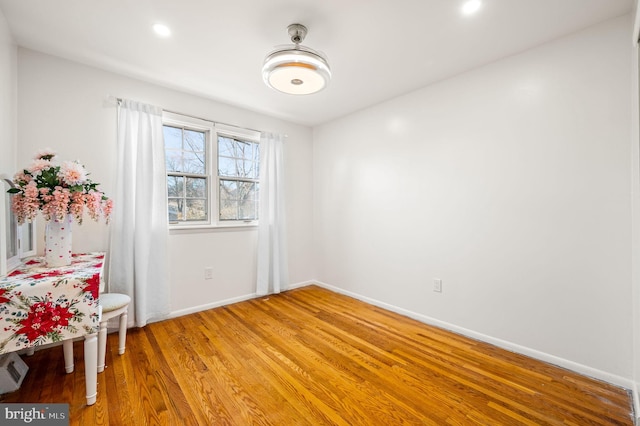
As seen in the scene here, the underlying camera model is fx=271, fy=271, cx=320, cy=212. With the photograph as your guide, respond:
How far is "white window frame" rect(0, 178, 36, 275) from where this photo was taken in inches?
61.0

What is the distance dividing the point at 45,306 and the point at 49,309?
0.08ft

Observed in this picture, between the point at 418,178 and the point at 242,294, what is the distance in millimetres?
2716

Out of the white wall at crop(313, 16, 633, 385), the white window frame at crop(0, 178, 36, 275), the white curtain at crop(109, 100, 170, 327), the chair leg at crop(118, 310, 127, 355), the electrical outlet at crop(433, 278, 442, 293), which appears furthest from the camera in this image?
the electrical outlet at crop(433, 278, 442, 293)

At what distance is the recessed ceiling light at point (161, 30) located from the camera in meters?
2.05

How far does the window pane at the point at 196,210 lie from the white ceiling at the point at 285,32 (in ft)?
4.48

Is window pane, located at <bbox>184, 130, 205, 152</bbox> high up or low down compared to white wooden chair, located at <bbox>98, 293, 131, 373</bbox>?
up

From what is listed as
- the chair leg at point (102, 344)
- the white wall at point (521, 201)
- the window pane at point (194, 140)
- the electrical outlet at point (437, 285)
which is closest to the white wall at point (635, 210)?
the white wall at point (521, 201)

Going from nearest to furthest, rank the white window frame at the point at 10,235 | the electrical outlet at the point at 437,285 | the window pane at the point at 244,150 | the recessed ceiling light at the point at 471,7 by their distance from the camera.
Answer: the white window frame at the point at 10,235 → the recessed ceiling light at the point at 471,7 → the electrical outlet at the point at 437,285 → the window pane at the point at 244,150

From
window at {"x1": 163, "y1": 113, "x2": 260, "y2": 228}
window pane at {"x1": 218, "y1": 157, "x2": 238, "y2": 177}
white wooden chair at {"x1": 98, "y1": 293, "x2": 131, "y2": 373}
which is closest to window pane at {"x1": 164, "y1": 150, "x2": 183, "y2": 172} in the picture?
window at {"x1": 163, "y1": 113, "x2": 260, "y2": 228}

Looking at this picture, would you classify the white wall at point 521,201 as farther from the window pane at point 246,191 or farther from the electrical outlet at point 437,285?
the window pane at point 246,191

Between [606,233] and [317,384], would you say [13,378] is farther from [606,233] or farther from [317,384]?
[606,233]

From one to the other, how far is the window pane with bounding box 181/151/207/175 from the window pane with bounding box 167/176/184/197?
135mm

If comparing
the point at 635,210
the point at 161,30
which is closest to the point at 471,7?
the point at 635,210

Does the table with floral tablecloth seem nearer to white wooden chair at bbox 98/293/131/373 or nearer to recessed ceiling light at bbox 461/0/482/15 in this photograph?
white wooden chair at bbox 98/293/131/373
